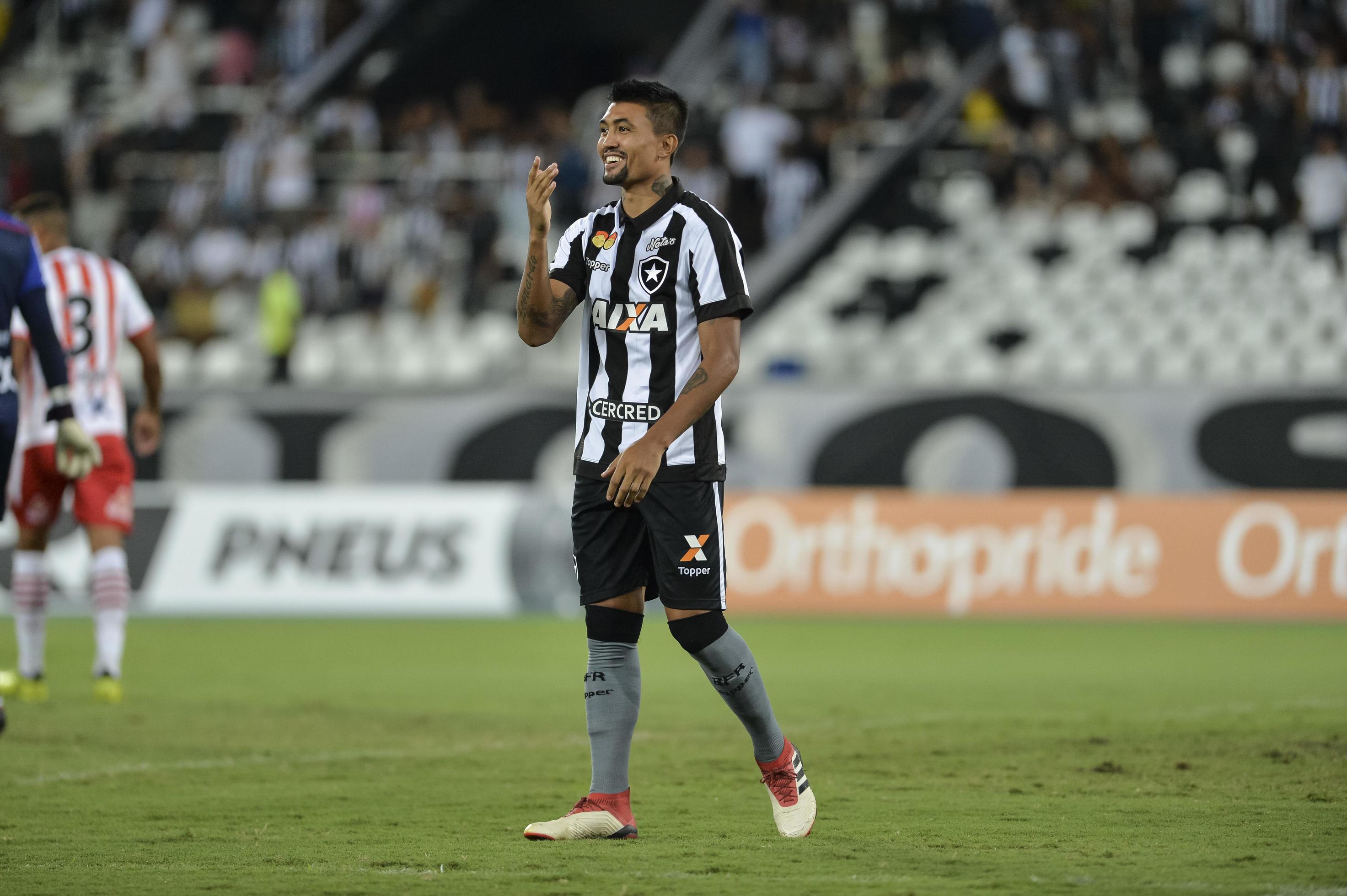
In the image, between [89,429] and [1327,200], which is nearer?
[89,429]

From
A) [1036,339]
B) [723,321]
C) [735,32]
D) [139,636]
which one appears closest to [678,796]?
[723,321]

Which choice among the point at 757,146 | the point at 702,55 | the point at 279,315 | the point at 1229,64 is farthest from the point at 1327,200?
the point at 279,315

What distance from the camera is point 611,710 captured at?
575 cm

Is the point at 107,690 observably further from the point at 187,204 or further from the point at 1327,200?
the point at 187,204

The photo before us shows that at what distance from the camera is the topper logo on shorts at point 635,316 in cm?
571

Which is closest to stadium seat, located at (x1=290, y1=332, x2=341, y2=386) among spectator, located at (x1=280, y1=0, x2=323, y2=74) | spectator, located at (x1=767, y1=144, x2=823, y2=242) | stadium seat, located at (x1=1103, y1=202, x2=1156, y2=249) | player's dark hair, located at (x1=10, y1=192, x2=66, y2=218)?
spectator, located at (x1=767, y1=144, x2=823, y2=242)

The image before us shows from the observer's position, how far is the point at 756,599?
15445 millimetres

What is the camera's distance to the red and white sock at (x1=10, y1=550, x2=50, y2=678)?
9516 mm

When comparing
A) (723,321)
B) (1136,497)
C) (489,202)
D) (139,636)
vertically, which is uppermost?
(489,202)

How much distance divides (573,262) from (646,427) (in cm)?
62

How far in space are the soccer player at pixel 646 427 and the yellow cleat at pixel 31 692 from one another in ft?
15.6

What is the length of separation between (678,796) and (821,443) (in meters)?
11.0

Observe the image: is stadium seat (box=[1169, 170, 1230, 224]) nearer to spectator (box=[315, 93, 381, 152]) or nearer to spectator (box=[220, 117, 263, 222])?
spectator (box=[315, 93, 381, 152])

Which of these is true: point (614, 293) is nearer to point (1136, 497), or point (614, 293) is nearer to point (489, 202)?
point (1136, 497)
